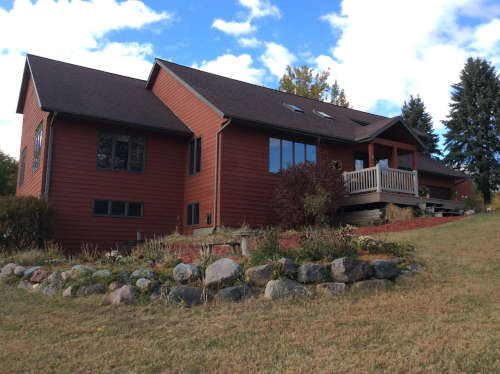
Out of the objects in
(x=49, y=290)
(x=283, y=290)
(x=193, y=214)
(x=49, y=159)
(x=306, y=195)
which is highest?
(x=49, y=159)

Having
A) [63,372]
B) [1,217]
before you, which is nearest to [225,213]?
[1,217]

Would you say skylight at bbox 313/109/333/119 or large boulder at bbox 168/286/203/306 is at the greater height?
skylight at bbox 313/109/333/119

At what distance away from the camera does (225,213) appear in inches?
623

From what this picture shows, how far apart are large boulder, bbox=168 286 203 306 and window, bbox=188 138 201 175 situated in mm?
10036

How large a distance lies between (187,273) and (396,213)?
34.0 ft

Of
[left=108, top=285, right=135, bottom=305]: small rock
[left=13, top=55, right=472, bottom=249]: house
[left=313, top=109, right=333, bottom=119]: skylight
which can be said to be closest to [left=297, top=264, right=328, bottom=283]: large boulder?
[left=108, top=285, right=135, bottom=305]: small rock

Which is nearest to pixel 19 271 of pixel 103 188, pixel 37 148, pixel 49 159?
pixel 49 159

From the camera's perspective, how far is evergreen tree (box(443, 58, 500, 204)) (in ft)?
105

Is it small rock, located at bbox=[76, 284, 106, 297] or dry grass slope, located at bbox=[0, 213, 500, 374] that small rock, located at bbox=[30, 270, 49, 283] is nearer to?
dry grass slope, located at bbox=[0, 213, 500, 374]

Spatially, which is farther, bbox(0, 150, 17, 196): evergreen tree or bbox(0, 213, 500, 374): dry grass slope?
bbox(0, 150, 17, 196): evergreen tree

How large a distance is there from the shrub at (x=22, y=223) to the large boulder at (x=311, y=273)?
835 cm

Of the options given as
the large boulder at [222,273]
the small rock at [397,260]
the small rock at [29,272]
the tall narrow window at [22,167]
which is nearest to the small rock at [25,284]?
the small rock at [29,272]

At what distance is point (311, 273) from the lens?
25.7 feet

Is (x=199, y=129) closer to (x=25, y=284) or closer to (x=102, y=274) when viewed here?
(x=25, y=284)
